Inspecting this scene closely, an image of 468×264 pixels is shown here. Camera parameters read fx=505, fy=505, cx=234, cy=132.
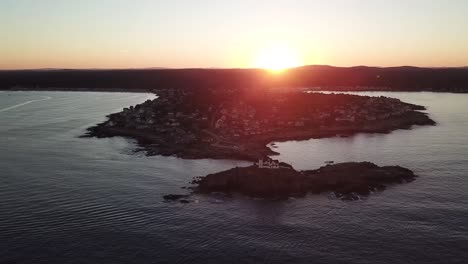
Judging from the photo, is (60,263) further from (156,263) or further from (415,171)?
(415,171)

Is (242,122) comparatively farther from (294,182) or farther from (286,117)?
(294,182)

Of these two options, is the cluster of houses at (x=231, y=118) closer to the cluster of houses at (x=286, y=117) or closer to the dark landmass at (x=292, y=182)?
the cluster of houses at (x=286, y=117)

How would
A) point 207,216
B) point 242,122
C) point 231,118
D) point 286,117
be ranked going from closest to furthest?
point 207,216
point 242,122
point 231,118
point 286,117

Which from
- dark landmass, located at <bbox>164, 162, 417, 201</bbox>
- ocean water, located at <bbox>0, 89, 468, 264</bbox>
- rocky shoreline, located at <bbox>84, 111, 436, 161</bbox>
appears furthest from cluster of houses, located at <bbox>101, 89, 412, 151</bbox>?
dark landmass, located at <bbox>164, 162, 417, 201</bbox>

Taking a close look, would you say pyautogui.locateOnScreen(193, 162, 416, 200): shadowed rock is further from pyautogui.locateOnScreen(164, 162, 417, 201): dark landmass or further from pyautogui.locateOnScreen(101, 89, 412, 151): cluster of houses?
pyautogui.locateOnScreen(101, 89, 412, 151): cluster of houses

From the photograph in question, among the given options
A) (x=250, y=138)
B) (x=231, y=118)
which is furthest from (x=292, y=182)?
(x=231, y=118)

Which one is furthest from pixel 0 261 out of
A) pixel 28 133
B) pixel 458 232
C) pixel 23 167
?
pixel 28 133

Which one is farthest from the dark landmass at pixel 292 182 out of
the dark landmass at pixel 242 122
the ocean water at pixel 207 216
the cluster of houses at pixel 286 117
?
the cluster of houses at pixel 286 117
